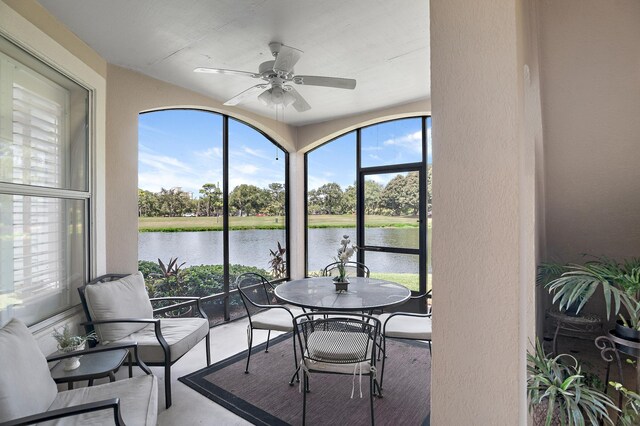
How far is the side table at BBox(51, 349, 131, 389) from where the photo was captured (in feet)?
6.19

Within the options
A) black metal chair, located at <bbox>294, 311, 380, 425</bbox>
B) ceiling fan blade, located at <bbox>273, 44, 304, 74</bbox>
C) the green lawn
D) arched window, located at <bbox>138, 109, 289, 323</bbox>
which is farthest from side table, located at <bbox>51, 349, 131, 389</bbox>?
ceiling fan blade, located at <bbox>273, 44, 304, 74</bbox>

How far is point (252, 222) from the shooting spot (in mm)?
4652

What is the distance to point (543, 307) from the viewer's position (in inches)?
79.5

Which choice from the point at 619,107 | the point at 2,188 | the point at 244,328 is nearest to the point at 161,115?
the point at 2,188

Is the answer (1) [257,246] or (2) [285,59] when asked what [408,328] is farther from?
(1) [257,246]

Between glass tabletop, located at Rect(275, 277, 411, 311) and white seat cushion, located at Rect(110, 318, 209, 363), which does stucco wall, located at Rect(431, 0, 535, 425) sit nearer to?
glass tabletop, located at Rect(275, 277, 411, 311)

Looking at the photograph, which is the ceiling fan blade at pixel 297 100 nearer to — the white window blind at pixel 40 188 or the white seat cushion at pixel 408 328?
the white window blind at pixel 40 188

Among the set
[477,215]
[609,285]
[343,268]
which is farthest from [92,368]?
[609,285]

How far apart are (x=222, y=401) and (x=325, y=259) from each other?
299 cm

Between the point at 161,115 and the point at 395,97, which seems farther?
the point at 395,97

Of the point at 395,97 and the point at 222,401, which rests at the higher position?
the point at 395,97

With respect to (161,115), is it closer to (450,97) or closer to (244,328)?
(244,328)

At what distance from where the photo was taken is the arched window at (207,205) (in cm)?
355

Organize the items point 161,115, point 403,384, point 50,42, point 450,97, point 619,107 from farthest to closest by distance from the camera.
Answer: point 161,115 < point 403,384 < point 50,42 < point 619,107 < point 450,97
